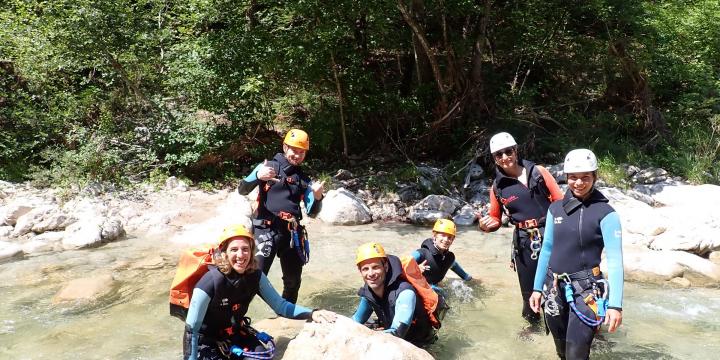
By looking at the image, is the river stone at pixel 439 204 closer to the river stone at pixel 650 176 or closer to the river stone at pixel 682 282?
the river stone at pixel 650 176

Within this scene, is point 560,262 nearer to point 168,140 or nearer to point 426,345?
point 426,345

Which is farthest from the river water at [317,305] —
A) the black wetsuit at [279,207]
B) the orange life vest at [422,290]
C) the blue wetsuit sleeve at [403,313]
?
the black wetsuit at [279,207]

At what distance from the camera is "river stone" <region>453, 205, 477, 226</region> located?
9.91 meters

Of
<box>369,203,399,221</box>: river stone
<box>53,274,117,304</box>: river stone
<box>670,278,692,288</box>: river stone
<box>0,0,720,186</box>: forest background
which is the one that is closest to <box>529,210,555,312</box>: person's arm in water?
<box>670,278,692,288</box>: river stone

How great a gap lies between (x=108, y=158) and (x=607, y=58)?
35.9 feet

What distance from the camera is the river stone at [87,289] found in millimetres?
6020

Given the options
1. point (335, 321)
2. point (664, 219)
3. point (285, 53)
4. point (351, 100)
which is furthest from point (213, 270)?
point (351, 100)

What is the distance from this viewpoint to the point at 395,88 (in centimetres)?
1278

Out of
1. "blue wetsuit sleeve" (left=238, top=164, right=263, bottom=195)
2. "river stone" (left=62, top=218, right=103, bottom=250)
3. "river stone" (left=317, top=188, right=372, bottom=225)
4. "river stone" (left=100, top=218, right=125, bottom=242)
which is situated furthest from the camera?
"river stone" (left=317, top=188, right=372, bottom=225)

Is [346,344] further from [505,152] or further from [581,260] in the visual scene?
[505,152]

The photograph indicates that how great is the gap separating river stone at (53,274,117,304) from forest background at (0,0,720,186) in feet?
16.6

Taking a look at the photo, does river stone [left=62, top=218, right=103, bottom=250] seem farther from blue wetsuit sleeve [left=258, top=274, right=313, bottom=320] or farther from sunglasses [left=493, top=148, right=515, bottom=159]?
sunglasses [left=493, top=148, right=515, bottom=159]

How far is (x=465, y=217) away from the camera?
395 inches

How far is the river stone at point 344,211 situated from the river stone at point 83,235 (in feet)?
12.0
